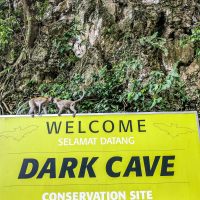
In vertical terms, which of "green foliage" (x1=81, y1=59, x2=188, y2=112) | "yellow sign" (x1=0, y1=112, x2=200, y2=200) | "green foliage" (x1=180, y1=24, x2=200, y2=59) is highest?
"green foliage" (x1=180, y1=24, x2=200, y2=59)

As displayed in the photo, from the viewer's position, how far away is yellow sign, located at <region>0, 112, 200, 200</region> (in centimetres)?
258

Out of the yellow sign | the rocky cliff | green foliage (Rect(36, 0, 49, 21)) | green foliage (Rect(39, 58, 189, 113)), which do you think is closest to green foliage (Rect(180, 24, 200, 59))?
the rocky cliff

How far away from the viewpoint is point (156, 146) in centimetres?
277

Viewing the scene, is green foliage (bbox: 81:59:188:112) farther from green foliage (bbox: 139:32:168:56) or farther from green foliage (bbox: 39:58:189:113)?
green foliage (bbox: 139:32:168:56)

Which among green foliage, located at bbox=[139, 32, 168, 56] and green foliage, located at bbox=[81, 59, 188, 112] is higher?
green foliage, located at bbox=[139, 32, 168, 56]

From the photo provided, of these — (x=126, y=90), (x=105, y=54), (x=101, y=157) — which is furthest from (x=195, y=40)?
(x=101, y=157)

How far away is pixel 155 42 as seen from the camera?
18.1 ft

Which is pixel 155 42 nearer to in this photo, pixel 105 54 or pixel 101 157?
pixel 105 54

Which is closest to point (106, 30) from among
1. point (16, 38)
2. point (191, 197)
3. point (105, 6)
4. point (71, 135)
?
point (105, 6)

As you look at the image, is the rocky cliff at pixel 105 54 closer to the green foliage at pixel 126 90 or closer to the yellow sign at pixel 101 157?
the green foliage at pixel 126 90

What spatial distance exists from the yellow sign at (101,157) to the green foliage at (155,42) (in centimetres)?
270

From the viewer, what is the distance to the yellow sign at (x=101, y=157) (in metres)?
2.58

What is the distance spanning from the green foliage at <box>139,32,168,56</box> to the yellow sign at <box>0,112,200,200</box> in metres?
2.70

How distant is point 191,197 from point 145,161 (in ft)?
1.34
